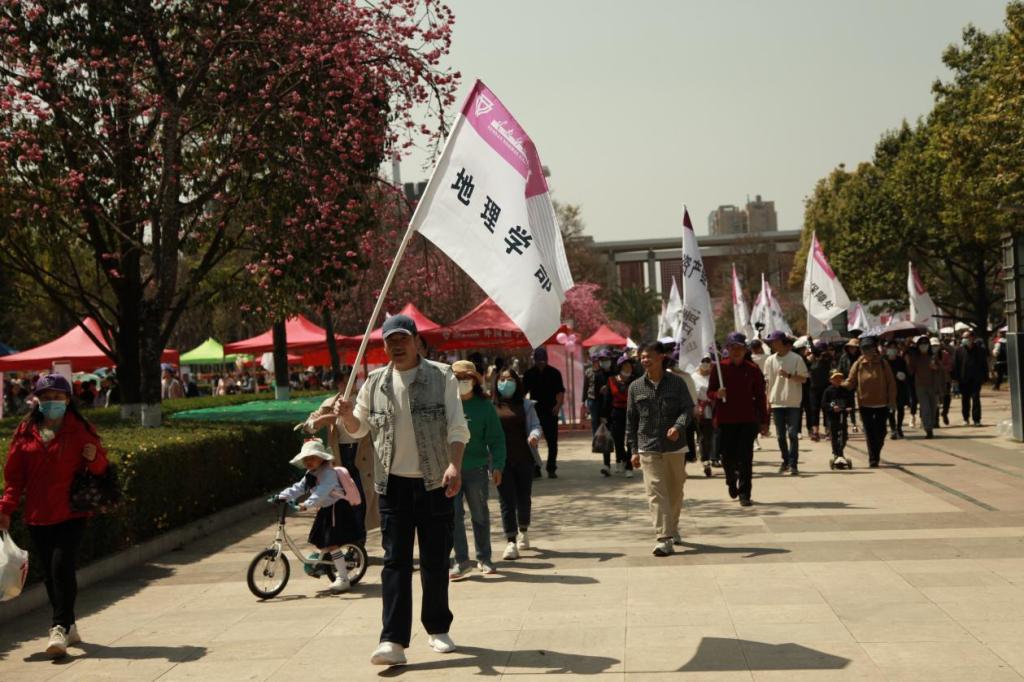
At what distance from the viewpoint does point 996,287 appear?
2329 inches

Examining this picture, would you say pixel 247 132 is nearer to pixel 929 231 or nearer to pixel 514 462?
pixel 514 462

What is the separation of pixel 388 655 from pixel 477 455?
338 cm

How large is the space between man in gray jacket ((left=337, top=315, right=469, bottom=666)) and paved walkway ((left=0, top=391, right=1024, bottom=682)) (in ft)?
1.44

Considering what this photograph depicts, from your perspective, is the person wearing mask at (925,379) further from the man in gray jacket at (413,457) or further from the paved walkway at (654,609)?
the man in gray jacket at (413,457)

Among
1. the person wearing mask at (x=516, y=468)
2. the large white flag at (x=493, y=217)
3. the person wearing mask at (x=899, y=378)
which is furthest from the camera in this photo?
the person wearing mask at (x=899, y=378)

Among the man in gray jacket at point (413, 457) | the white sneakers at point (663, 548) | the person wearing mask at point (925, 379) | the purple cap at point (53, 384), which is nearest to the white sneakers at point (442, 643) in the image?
the man in gray jacket at point (413, 457)

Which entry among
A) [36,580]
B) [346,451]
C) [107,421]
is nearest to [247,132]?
[107,421]

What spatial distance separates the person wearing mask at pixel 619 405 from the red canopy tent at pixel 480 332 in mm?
6438

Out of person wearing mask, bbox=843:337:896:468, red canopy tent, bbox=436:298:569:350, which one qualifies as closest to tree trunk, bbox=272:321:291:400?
red canopy tent, bbox=436:298:569:350

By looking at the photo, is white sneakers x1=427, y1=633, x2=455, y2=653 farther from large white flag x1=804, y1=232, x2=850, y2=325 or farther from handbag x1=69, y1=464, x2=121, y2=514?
large white flag x1=804, y1=232, x2=850, y2=325

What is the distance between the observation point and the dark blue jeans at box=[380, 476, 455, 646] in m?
7.05

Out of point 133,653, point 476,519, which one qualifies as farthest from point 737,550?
point 133,653

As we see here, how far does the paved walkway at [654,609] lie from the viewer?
675cm

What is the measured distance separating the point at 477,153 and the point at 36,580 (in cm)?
475
